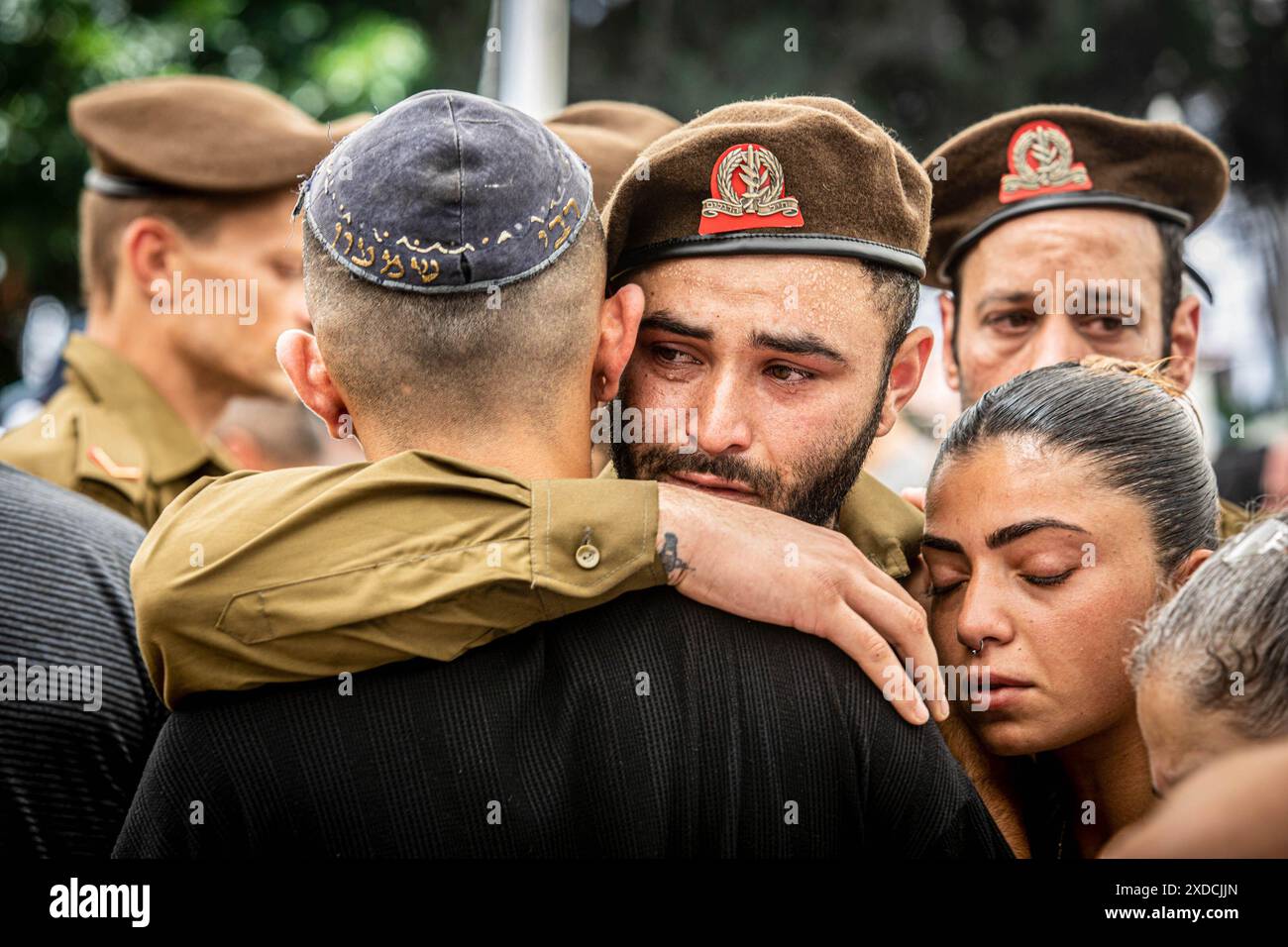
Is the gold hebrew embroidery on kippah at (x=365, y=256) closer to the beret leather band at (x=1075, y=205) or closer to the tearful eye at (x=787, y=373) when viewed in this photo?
the tearful eye at (x=787, y=373)

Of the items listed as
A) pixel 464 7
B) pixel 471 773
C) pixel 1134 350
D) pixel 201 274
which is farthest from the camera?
pixel 464 7

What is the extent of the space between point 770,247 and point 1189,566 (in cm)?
85

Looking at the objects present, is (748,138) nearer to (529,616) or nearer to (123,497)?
(529,616)

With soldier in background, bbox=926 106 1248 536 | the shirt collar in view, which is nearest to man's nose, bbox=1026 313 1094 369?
soldier in background, bbox=926 106 1248 536

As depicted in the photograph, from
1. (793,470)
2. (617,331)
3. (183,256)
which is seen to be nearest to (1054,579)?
(793,470)

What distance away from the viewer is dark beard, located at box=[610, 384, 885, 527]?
7.20 feet

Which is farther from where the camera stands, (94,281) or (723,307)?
(94,281)

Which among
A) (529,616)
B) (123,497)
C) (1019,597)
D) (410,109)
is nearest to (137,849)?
(529,616)

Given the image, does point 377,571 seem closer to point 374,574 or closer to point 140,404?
point 374,574

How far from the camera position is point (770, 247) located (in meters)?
2.20

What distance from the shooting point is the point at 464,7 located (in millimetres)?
9422

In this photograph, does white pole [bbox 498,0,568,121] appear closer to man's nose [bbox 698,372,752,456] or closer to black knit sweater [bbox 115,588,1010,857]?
man's nose [bbox 698,372,752,456]

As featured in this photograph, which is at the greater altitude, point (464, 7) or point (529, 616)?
point (464, 7)

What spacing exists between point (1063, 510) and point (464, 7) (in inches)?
321
